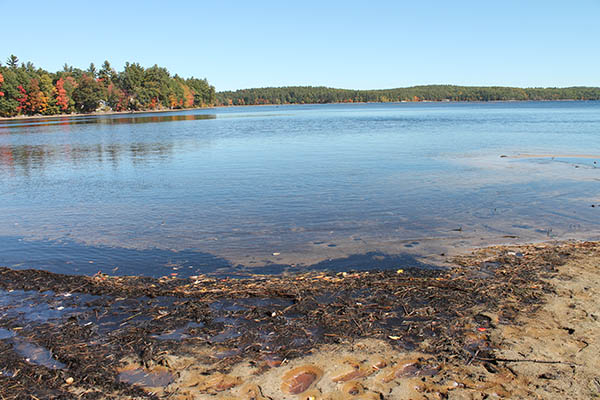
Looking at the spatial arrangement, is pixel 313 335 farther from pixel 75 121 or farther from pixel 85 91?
pixel 85 91

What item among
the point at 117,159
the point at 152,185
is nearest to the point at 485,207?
the point at 152,185

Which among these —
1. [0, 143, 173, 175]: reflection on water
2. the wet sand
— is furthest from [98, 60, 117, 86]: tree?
the wet sand

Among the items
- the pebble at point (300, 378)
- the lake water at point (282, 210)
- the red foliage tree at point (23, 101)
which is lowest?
the pebble at point (300, 378)

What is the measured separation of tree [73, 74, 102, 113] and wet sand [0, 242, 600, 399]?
133831 millimetres

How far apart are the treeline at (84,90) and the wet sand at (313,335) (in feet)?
367

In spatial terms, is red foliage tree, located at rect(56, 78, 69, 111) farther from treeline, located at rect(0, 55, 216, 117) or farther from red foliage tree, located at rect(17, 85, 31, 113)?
red foliage tree, located at rect(17, 85, 31, 113)

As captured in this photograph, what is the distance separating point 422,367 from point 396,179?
1342cm

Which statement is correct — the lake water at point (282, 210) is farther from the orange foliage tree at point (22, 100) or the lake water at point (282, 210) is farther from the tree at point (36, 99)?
the tree at point (36, 99)

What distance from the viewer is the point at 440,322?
577 cm

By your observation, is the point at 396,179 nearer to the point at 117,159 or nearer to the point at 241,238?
the point at 241,238

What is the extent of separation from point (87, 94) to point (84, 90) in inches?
54.9

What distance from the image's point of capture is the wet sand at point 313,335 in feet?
14.6

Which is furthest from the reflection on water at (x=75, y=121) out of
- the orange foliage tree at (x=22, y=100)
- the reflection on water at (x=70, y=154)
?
the reflection on water at (x=70, y=154)

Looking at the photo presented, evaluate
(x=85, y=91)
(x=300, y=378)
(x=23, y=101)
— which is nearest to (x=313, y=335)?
(x=300, y=378)
